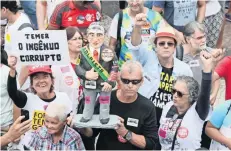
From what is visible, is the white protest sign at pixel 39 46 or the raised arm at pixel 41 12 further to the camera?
the raised arm at pixel 41 12

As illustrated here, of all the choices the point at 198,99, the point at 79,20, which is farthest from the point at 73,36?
the point at 198,99

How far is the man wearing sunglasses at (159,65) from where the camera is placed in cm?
453

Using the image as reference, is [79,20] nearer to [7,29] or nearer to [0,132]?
[7,29]

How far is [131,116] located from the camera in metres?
4.09

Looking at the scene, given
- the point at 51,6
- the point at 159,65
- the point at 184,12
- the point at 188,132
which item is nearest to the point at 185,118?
the point at 188,132

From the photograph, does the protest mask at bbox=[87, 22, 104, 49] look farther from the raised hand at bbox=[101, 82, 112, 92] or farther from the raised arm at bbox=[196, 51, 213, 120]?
the raised arm at bbox=[196, 51, 213, 120]

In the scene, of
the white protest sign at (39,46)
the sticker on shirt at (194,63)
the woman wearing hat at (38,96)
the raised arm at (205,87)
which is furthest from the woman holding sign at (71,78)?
the raised arm at (205,87)

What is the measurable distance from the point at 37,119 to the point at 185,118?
3.58 feet

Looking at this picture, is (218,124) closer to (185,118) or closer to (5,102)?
(185,118)

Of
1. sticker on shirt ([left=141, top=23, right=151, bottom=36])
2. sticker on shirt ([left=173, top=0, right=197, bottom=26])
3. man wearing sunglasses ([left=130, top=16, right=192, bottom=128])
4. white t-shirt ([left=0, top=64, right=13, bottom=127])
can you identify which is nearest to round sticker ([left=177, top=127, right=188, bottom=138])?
man wearing sunglasses ([left=130, top=16, right=192, bottom=128])

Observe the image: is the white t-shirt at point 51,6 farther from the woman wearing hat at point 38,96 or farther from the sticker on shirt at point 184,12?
the woman wearing hat at point 38,96

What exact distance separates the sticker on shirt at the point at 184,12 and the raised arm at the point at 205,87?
70.0 inches

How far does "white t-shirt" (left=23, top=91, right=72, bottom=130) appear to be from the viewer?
169 inches

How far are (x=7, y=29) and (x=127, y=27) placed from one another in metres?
1.06
